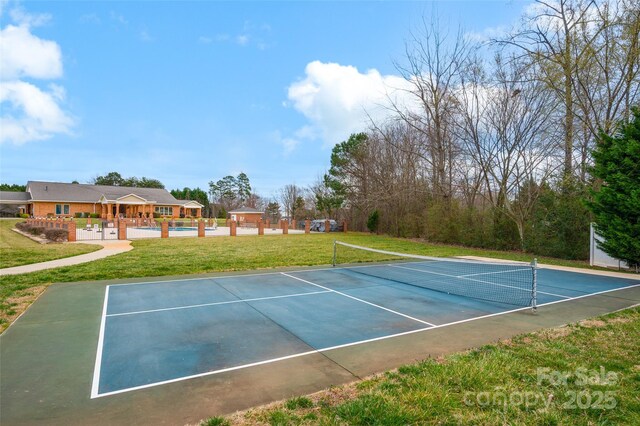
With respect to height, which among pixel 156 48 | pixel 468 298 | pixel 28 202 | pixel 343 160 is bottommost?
pixel 468 298

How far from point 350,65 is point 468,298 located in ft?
58.5

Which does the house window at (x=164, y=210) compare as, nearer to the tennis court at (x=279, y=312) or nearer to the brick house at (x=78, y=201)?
the brick house at (x=78, y=201)

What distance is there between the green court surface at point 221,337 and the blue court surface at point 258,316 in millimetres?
26

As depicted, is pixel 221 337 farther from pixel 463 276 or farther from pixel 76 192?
pixel 76 192

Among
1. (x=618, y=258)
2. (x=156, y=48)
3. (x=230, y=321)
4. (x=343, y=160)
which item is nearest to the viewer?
(x=230, y=321)

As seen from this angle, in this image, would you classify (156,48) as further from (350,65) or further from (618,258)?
(618,258)

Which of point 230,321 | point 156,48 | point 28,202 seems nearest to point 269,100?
point 156,48

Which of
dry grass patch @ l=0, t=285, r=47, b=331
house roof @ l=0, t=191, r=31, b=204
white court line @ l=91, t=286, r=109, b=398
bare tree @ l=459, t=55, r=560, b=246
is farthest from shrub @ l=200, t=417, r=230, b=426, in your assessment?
house roof @ l=0, t=191, r=31, b=204

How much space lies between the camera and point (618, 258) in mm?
11953

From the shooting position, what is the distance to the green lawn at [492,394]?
9.75ft

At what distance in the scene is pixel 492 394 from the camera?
3.37 meters

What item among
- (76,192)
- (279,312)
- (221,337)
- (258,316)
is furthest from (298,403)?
(76,192)

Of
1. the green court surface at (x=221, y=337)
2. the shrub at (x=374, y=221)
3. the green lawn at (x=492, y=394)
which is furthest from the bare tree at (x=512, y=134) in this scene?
the green lawn at (x=492, y=394)

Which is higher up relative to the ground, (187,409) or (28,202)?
(28,202)
